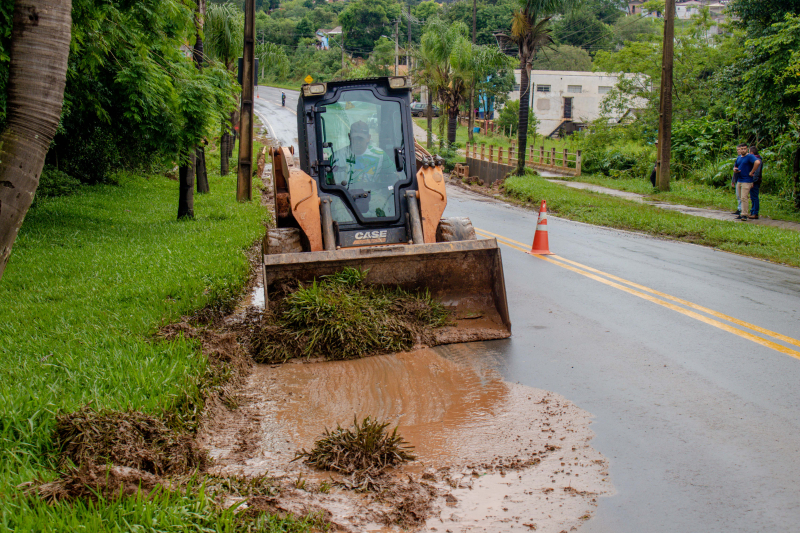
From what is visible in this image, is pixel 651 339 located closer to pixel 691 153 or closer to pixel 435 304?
pixel 435 304

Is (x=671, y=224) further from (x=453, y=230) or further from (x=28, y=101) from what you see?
(x=28, y=101)

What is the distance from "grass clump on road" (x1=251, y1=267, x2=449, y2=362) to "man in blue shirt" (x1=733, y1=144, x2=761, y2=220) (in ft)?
43.4

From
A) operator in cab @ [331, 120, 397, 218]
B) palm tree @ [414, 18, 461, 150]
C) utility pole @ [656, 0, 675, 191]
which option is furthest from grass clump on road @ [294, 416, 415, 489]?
palm tree @ [414, 18, 461, 150]

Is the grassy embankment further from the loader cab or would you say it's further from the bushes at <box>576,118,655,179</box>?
the bushes at <box>576,118,655,179</box>

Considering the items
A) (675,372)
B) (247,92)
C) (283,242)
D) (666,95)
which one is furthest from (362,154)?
(666,95)

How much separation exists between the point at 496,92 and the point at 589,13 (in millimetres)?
26672

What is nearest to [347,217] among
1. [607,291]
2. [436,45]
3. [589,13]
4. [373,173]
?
[373,173]

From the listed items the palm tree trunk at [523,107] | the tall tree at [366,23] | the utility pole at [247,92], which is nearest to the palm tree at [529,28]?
the palm tree trunk at [523,107]

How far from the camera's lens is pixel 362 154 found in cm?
844

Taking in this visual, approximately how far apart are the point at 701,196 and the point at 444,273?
57.8 feet

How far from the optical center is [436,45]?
41.5 metres

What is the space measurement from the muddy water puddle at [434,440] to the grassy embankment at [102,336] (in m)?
0.49

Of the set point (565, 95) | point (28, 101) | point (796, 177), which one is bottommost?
point (796, 177)

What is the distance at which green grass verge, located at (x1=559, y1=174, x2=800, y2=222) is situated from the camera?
59.5ft
